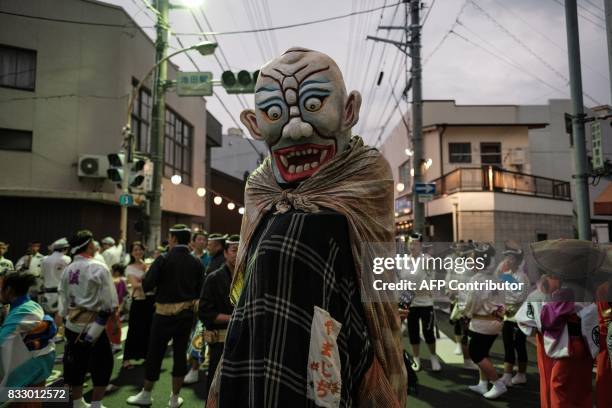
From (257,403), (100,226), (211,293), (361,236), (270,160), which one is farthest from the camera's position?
(100,226)

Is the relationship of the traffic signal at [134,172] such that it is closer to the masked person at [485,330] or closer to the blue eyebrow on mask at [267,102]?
the masked person at [485,330]

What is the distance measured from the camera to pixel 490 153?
63.7ft

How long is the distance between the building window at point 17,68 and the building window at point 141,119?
2932 mm

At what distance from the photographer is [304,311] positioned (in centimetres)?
175

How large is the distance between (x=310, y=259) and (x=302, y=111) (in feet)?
2.43

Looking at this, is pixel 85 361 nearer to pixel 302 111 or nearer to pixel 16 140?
pixel 302 111

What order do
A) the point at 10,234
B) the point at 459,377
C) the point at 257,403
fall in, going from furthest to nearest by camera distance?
1. the point at 10,234
2. the point at 459,377
3. the point at 257,403

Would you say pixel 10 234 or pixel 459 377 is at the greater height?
pixel 10 234

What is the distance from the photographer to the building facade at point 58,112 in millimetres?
11469

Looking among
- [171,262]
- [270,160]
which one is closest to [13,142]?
[171,262]

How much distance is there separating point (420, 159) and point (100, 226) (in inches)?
380

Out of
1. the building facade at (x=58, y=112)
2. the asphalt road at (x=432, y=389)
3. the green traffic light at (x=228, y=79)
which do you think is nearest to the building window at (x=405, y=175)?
the building facade at (x=58, y=112)

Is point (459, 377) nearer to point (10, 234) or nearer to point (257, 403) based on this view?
point (257, 403)

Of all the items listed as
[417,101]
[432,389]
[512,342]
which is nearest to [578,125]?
[512,342]
